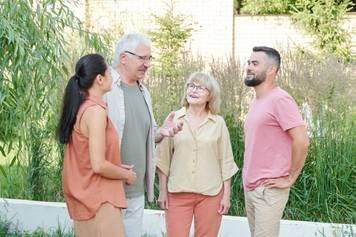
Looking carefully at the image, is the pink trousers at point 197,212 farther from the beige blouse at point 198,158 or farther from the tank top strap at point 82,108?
the tank top strap at point 82,108

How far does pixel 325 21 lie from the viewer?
14.4 m

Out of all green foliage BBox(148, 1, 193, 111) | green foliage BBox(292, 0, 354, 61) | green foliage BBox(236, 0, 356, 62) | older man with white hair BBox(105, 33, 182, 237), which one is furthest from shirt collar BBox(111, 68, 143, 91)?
green foliage BBox(292, 0, 354, 61)

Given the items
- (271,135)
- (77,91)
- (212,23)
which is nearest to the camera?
(77,91)

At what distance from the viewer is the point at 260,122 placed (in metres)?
4.24

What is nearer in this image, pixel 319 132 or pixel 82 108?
pixel 82 108

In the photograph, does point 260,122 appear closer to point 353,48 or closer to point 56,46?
point 56,46

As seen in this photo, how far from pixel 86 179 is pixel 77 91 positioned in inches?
19.0

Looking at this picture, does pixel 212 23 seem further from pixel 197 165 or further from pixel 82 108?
pixel 82 108

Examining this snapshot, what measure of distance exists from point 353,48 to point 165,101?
8024mm

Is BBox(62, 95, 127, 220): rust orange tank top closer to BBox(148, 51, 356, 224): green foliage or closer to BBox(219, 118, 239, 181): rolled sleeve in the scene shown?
BBox(219, 118, 239, 181): rolled sleeve

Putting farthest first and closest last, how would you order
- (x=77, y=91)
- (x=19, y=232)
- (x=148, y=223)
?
(x=19, y=232) < (x=148, y=223) < (x=77, y=91)

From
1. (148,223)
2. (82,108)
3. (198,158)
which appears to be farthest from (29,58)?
(148,223)

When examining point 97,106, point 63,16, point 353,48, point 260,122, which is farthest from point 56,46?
point 353,48

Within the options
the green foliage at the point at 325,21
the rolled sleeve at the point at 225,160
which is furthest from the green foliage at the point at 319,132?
the green foliage at the point at 325,21
